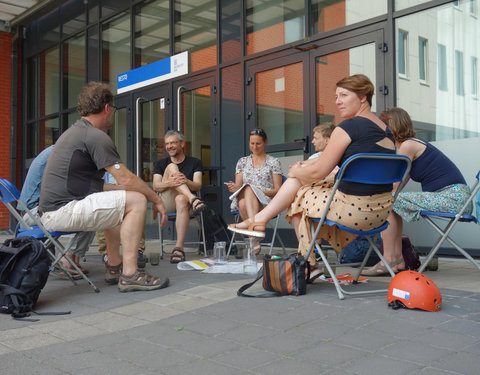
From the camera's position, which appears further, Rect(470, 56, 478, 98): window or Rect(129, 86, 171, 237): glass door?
Rect(129, 86, 171, 237): glass door

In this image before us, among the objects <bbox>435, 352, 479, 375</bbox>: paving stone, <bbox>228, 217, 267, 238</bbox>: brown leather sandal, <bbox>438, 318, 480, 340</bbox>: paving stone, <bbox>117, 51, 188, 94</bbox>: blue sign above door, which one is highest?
<bbox>117, 51, 188, 94</bbox>: blue sign above door

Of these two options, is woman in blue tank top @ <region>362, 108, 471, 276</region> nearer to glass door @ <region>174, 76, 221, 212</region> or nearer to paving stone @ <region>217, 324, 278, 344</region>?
paving stone @ <region>217, 324, 278, 344</region>

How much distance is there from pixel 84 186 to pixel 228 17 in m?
4.52

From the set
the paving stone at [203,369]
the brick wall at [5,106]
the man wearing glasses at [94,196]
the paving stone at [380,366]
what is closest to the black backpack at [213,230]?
the man wearing glasses at [94,196]

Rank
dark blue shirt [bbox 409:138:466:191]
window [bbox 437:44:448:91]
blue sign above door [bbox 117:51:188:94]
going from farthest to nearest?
blue sign above door [bbox 117:51:188:94]
window [bbox 437:44:448:91]
dark blue shirt [bbox 409:138:466:191]

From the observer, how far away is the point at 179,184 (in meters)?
5.53

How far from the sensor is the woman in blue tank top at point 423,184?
375cm

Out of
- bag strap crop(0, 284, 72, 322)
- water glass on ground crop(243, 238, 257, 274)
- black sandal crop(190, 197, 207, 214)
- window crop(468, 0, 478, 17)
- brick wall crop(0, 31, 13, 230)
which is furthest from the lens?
brick wall crop(0, 31, 13, 230)

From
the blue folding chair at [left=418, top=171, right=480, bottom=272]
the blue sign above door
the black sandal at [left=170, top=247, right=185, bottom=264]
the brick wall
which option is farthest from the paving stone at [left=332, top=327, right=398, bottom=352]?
the brick wall

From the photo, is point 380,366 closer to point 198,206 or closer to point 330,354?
point 330,354

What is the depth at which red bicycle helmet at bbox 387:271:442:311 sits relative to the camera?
2.64 meters

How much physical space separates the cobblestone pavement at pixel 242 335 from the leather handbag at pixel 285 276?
8 centimetres

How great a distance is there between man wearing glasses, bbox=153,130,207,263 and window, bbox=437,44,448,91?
103 inches

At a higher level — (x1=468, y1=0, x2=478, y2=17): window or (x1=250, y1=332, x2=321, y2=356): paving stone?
(x1=468, y1=0, x2=478, y2=17): window
